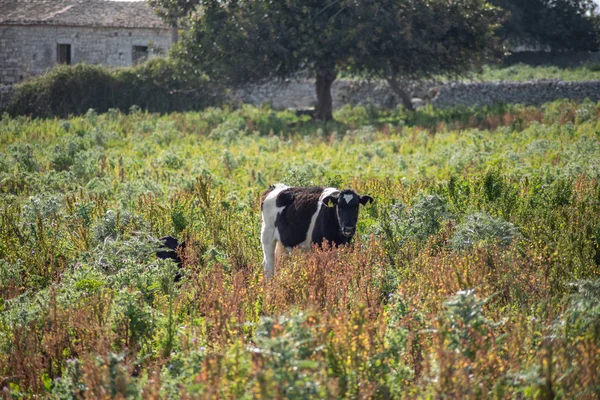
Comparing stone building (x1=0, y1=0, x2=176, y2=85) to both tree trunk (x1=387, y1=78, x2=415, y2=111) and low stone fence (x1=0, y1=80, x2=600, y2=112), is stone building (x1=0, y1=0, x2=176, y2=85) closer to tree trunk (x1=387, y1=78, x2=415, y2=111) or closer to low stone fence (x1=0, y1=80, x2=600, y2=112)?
low stone fence (x1=0, y1=80, x2=600, y2=112)

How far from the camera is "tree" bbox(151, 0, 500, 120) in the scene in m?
28.5

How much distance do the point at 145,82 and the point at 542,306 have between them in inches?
1134

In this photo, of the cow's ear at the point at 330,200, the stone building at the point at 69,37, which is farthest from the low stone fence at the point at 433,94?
the cow's ear at the point at 330,200

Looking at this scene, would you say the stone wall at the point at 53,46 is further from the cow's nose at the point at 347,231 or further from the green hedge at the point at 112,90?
the cow's nose at the point at 347,231

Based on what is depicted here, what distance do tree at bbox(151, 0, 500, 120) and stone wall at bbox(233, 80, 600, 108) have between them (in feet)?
12.8

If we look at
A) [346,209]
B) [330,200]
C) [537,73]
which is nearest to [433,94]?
[537,73]

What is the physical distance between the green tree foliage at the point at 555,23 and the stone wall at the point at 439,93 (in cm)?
1373

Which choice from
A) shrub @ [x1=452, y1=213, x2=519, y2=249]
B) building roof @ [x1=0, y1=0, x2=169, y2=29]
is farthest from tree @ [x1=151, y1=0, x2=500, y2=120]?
shrub @ [x1=452, y1=213, x2=519, y2=249]

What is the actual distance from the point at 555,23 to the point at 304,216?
141 ft

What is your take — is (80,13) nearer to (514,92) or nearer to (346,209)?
(514,92)

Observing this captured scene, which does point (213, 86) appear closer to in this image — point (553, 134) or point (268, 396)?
point (553, 134)

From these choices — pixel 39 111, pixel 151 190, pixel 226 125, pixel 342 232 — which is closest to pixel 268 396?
pixel 342 232

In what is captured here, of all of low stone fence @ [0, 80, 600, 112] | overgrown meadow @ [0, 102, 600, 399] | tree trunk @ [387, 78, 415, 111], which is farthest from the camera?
tree trunk @ [387, 78, 415, 111]

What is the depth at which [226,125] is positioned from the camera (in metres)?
25.1
